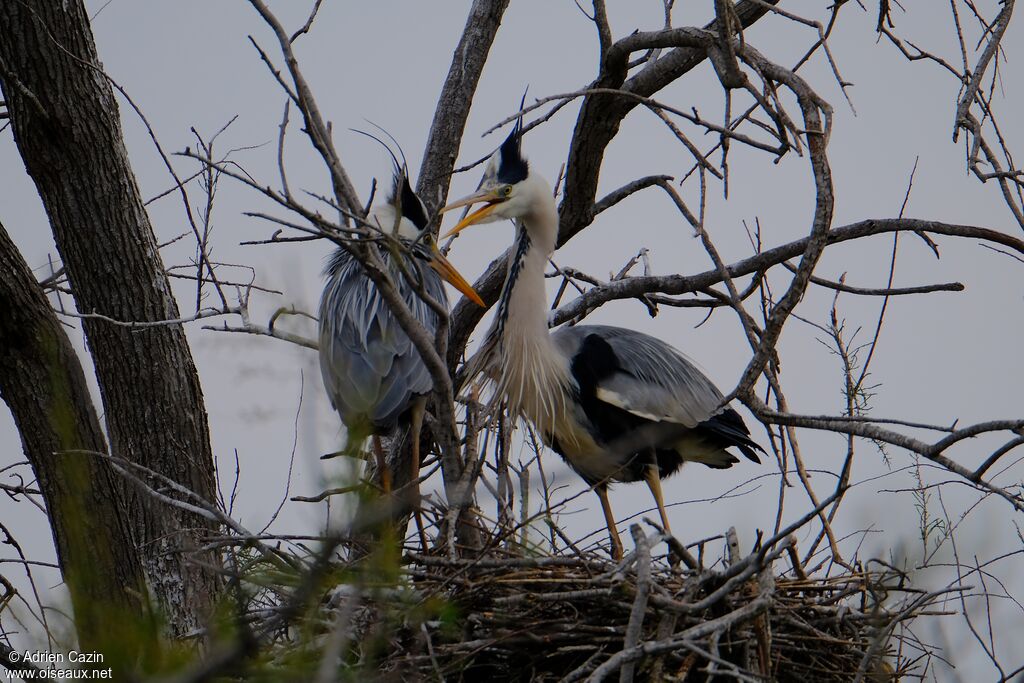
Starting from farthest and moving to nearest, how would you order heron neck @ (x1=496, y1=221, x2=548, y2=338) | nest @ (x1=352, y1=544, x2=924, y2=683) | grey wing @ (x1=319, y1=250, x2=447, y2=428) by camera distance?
heron neck @ (x1=496, y1=221, x2=548, y2=338) → grey wing @ (x1=319, y1=250, x2=447, y2=428) → nest @ (x1=352, y1=544, x2=924, y2=683)

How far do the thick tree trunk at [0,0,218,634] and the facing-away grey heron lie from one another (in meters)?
0.55

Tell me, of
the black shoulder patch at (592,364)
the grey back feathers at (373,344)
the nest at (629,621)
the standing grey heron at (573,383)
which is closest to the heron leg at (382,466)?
the grey back feathers at (373,344)

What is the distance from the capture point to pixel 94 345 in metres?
3.31

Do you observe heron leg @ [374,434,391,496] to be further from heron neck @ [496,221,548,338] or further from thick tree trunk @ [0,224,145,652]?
thick tree trunk @ [0,224,145,652]

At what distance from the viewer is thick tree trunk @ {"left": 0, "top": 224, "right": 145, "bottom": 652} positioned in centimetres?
324

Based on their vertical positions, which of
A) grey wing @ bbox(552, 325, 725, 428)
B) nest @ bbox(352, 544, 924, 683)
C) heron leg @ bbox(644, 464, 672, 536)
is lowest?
nest @ bbox(352, 544, 924, 683)

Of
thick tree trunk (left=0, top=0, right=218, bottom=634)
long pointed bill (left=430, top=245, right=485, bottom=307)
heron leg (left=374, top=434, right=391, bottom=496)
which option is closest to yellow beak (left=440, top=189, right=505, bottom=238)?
long pointed bill (left=430, top=245, right=485, bottom=307)

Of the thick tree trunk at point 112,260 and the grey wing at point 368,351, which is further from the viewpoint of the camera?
the grey wing at point 368,351

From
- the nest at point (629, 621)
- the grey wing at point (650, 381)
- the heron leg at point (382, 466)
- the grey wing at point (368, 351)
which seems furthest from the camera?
the grey wing at point (650, 381)

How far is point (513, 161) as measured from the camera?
432 cm

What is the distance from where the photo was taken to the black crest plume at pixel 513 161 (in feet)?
14.0

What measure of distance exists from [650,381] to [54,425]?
209 centimetres

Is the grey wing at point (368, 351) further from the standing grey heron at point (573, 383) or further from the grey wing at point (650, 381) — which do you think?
the grey wing at point (650, 381)

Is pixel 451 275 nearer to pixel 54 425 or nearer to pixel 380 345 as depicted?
pixel 380 345
